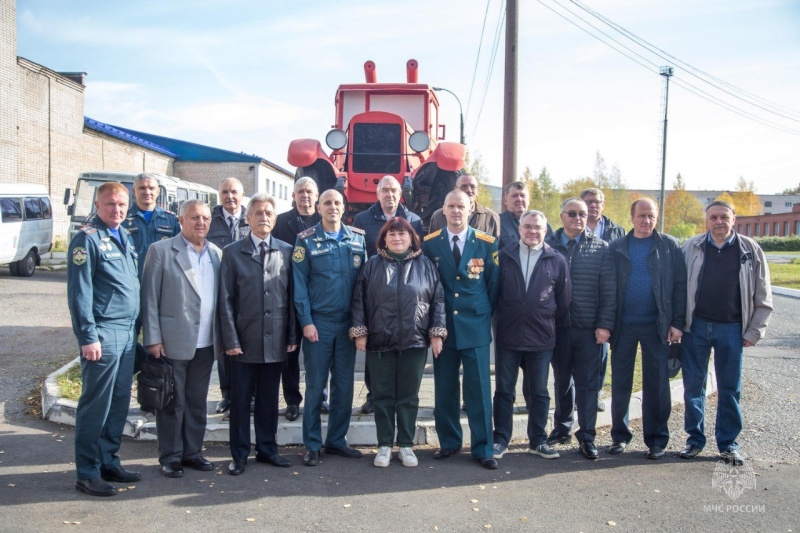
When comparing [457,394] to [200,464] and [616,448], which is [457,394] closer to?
[616,448]

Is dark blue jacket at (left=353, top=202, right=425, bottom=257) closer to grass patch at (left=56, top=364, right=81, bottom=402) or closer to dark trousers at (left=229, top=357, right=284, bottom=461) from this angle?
dark trousers at (left=229, top=357, right=284, bottom=461)

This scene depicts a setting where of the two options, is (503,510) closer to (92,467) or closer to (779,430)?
(92,467)

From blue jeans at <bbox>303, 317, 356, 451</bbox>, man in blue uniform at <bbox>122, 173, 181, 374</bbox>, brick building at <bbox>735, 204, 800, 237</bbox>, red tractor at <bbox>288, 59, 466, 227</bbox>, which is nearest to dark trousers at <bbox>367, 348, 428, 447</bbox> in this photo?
blue jeans at <bbox>303, 317, 356, 451</bbox>

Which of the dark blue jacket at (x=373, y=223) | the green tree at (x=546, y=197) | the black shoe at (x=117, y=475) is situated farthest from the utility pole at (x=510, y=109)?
the green tree at (x=546, y=197)

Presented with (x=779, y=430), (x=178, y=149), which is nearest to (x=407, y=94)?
(x=779, y=430)

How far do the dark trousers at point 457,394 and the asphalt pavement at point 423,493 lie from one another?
0.21 meters

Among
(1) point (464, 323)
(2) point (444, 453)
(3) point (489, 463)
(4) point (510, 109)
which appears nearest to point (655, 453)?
(3) point (489, 463)

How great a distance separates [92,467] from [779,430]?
5.70 m

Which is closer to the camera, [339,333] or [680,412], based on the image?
[339,333]

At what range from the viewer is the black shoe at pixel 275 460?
4770 mm

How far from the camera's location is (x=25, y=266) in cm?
1661

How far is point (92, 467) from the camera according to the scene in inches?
166

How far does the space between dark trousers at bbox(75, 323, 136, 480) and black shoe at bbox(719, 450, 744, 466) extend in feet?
15.1

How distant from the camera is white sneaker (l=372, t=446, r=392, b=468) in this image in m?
4.78
